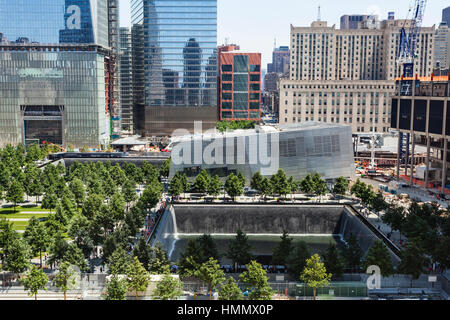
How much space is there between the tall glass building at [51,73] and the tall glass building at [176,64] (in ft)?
60.6

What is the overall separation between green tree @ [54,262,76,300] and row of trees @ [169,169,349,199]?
126 ft

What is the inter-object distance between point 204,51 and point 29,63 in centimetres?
A: 5415

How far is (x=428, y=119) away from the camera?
86.8 m

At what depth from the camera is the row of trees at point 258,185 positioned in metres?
77.9

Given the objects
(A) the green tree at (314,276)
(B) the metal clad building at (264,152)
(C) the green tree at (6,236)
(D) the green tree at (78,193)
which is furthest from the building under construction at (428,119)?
(C) the green tree at (6,236)

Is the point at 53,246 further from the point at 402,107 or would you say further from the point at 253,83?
the point at 253,83

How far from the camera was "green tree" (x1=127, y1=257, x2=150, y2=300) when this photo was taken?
38.0m

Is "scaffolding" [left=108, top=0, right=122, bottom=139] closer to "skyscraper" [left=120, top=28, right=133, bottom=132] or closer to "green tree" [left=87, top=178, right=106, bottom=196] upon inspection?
"skyscraper" [left=120, top=28, right=133, bottom=132]

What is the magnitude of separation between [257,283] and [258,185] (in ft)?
137

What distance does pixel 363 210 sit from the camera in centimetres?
7562

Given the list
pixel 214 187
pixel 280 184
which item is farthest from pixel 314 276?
pixel 214 187

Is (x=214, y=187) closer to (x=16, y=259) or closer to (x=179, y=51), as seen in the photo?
(x=16, y=259)

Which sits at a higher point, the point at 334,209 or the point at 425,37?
the point at 425,37
